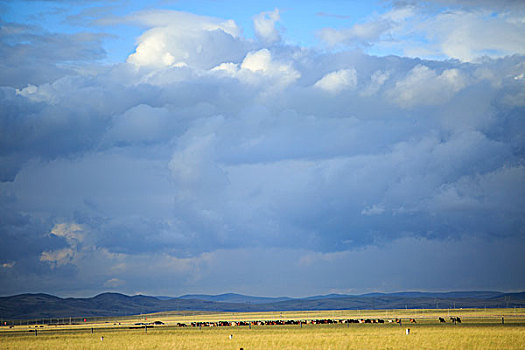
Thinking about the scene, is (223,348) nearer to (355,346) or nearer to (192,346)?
(192,346)

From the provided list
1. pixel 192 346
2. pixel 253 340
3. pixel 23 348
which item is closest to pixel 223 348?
pixel 192 346

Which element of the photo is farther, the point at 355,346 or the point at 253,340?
the point at 253,340

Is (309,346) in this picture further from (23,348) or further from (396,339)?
(23,348)

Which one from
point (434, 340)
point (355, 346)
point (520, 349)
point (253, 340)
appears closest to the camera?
point (520, 349)

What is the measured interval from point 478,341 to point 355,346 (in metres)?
13.4

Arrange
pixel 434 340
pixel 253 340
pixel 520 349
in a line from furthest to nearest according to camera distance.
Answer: pixel 253 340, pixel 434 340, pixel 520 349

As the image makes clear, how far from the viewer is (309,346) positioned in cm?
6975

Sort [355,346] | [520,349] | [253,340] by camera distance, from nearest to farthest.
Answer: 1. [520,349]
2. [355,346]
3. [253,340]

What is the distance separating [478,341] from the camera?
71188 mm

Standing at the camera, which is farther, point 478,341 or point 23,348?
point 23,348

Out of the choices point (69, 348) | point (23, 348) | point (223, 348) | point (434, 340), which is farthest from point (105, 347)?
point (434, 340)

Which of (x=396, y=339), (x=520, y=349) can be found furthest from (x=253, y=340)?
(x=520, y=349)

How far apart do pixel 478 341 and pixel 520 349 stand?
9440 mm

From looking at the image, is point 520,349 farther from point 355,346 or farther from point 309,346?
Result: point 309,346
